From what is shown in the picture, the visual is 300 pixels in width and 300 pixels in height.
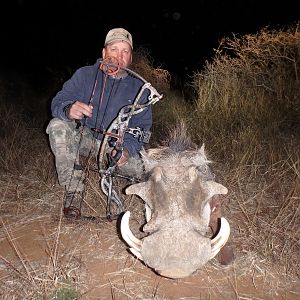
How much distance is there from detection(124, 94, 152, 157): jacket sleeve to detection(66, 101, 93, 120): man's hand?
1.68 feet

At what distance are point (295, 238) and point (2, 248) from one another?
83.3 inches

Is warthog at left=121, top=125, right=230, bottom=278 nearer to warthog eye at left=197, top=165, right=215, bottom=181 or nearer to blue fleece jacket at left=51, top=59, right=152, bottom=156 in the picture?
warthog eye at left=197, top=165, right=215, bottom=181

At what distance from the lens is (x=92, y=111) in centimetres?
389

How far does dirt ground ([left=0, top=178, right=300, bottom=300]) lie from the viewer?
267cm

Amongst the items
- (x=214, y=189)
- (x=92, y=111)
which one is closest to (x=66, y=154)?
(x=92, y=111)

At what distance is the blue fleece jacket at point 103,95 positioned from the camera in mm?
3992

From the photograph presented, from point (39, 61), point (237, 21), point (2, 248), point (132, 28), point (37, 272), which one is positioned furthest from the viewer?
point (132, 28)

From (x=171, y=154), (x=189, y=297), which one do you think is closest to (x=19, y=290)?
(x=189, y=297)

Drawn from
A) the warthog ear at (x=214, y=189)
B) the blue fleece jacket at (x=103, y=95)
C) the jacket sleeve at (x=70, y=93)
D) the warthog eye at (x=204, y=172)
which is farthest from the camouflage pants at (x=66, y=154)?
the warthog ear at (x=214, y=189)

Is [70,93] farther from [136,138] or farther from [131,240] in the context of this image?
A: [131,240]

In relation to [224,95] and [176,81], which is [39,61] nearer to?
[176,81]

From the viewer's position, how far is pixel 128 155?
3.74m

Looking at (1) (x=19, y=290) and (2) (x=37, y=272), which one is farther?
(2) (x=37, y=272)

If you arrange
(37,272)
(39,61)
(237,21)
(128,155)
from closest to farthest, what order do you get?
(37,272) → (128,155) → (237,21) → (39,61)
